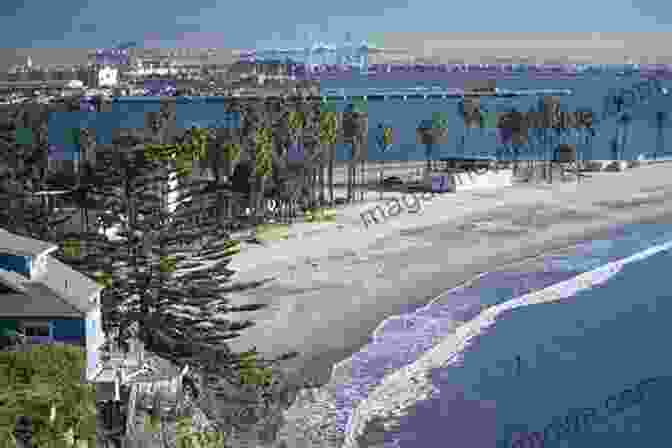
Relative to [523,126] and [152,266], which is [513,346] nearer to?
[152,266]

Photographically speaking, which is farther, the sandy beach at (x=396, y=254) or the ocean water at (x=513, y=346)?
the sandy beach at (x=396, y=254)

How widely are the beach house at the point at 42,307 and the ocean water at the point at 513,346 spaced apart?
24.8 ft

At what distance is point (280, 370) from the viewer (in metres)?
26.5

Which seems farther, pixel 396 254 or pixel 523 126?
pixel 523 126

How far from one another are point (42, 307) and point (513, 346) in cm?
1655

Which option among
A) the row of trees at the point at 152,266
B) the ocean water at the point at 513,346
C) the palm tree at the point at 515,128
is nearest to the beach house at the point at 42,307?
the row of trees at the point at 152,266

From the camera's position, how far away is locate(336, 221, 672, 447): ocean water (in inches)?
994

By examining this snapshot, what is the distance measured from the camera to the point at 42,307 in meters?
18.3

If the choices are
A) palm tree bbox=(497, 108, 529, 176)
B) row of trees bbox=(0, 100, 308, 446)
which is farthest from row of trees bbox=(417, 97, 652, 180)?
row of trees bbox=(0, 100, 308, 446)

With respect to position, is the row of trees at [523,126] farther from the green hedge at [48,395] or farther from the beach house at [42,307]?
the green hedge at [48,395]

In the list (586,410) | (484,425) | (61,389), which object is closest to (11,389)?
(61,389)

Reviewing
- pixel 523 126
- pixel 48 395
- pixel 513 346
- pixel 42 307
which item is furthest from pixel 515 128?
pixel 48 395

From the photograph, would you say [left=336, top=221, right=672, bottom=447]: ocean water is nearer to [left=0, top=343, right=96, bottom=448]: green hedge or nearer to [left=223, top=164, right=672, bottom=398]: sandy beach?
[left=223, top=164, right=672, bottom=398]: sandy beach

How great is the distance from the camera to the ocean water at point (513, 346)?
82.8ft
